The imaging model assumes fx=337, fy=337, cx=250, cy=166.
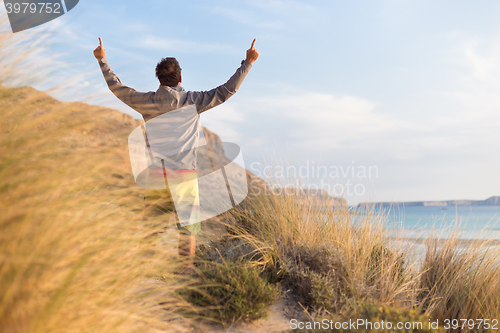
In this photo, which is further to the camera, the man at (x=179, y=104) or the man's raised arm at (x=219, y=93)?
the man's raised arm at (x=219, y=93)

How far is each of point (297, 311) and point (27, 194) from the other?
2571 millimetres

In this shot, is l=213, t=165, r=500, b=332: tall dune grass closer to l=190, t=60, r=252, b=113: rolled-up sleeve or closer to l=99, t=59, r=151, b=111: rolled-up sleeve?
l=190, t=60, r=252, b=113: rolled-up sleeve

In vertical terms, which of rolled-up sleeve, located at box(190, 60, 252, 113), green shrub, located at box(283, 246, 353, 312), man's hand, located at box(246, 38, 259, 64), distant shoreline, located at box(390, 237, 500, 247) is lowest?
distant shoreline, located at box(390, 237, 500, 247)

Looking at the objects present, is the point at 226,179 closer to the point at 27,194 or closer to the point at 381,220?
the point at 381,220

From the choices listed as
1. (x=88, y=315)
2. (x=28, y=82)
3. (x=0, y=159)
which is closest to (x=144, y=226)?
(x=88, y=315)

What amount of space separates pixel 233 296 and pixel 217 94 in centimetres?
204

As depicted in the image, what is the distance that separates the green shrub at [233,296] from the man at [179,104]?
37cm

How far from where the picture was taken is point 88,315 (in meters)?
1.93

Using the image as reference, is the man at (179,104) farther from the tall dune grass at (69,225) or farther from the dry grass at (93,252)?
the tall dune grass at (69,225)

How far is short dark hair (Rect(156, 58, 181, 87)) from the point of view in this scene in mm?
3594

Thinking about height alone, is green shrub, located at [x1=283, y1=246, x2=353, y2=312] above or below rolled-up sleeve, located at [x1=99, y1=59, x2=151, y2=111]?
below

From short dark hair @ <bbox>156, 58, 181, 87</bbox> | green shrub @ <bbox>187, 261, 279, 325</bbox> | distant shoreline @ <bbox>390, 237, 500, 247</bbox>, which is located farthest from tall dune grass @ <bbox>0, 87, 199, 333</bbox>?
distant shoreline @ <bbox>390, 237, 500, 247</bbox>

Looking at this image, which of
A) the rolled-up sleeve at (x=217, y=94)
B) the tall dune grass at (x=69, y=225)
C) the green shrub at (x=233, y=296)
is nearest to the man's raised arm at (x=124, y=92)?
the rolled-up sleeve at (x=217, y=94)

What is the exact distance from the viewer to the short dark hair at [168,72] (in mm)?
3594
